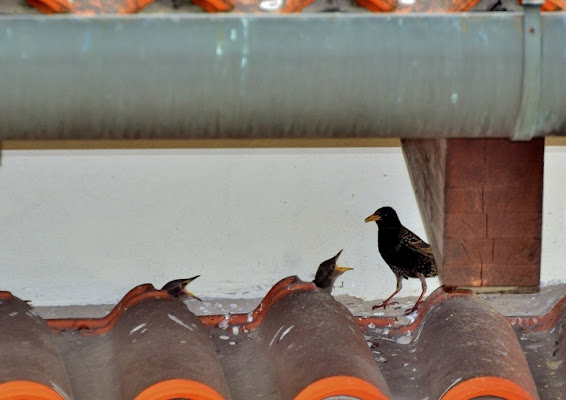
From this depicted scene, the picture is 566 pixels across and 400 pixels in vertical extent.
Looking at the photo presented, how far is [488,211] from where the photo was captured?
2100mm

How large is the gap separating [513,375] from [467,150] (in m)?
0.58

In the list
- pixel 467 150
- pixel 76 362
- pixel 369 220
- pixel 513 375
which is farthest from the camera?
pixel 369 220

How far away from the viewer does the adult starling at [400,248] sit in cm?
431

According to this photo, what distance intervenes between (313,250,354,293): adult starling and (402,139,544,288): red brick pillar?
208 cm

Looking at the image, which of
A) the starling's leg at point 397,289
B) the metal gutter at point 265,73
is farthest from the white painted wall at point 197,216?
the metal gutter at point 265,73

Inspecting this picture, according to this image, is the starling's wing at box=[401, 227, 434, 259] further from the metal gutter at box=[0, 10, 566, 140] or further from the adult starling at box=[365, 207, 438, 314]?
the metal gutter at box=[0, 10, 566, 140]

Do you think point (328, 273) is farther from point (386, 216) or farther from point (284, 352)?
point (284, 352)

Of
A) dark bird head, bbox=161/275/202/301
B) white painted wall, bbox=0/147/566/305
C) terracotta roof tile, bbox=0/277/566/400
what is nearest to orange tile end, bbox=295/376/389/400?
terracotta roof tile, bbox=0/277/566/400

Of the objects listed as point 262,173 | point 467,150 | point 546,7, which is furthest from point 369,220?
point 546,7

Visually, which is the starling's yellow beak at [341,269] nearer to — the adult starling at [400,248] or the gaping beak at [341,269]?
the gaping beak at [341,269]

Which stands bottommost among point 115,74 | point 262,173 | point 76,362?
point 76,362

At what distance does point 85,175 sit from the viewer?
4.51 m

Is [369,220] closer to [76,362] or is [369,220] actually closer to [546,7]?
[76,362]

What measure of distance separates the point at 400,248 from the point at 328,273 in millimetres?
292
